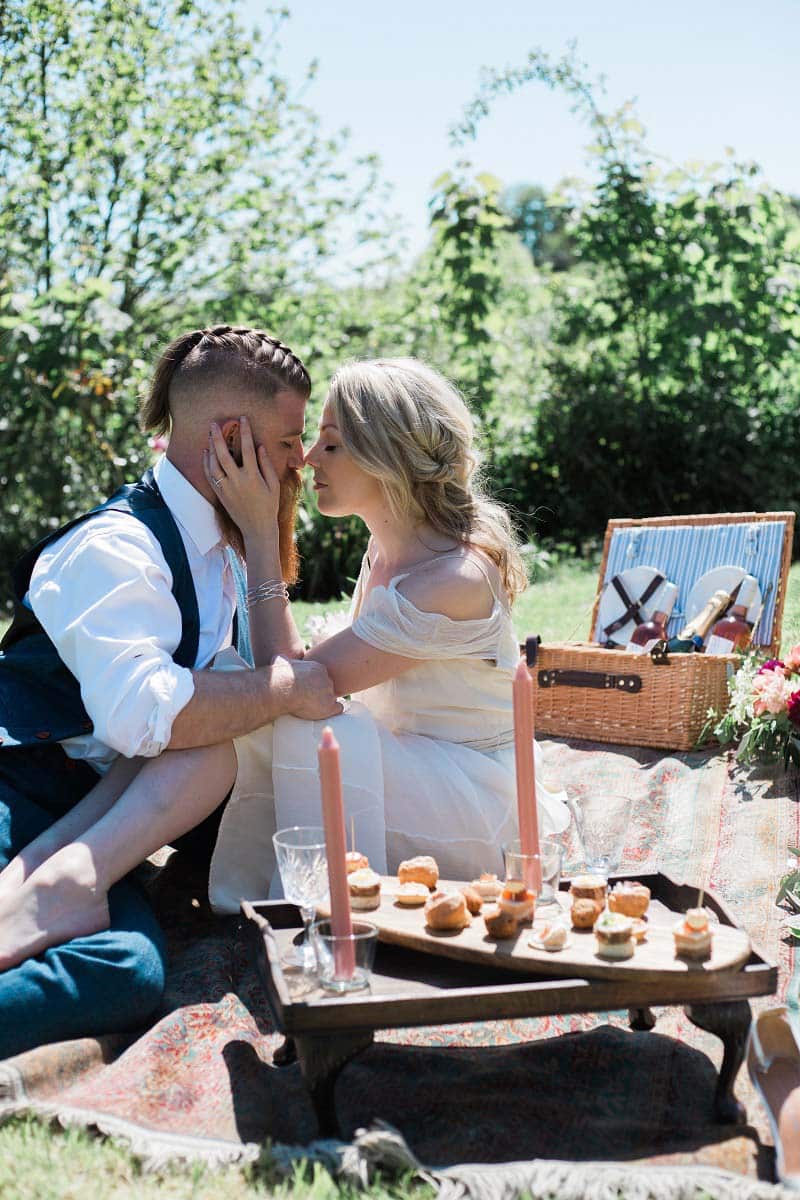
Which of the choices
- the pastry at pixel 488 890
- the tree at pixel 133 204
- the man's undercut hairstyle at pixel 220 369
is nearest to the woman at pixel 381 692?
the man's undercut hairstyle at pixel 220 369

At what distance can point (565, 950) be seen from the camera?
2.07 meters

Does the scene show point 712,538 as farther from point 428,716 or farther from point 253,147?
A: point 253,147

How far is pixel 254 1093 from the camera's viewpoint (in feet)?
7.36

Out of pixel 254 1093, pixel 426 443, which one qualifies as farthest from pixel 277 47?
pixel 254 1093

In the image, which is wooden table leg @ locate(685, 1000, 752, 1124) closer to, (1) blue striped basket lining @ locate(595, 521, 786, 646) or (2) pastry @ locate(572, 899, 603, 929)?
(2) pastry @ locate(572, 899, 603, 929)

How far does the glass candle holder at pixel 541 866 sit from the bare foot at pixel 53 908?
0.90m

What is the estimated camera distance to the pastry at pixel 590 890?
2.20 meters

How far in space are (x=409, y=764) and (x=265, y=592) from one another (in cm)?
59

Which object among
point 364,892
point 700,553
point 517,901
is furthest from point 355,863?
point 700,553

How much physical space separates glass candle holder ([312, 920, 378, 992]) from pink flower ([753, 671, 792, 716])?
253 centimetres

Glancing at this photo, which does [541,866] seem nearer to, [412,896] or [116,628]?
[412,896]

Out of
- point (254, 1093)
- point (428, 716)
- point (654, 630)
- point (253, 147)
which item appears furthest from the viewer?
point (253, 147)

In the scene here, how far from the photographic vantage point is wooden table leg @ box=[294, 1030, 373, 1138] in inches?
77.4

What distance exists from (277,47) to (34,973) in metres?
10.3
